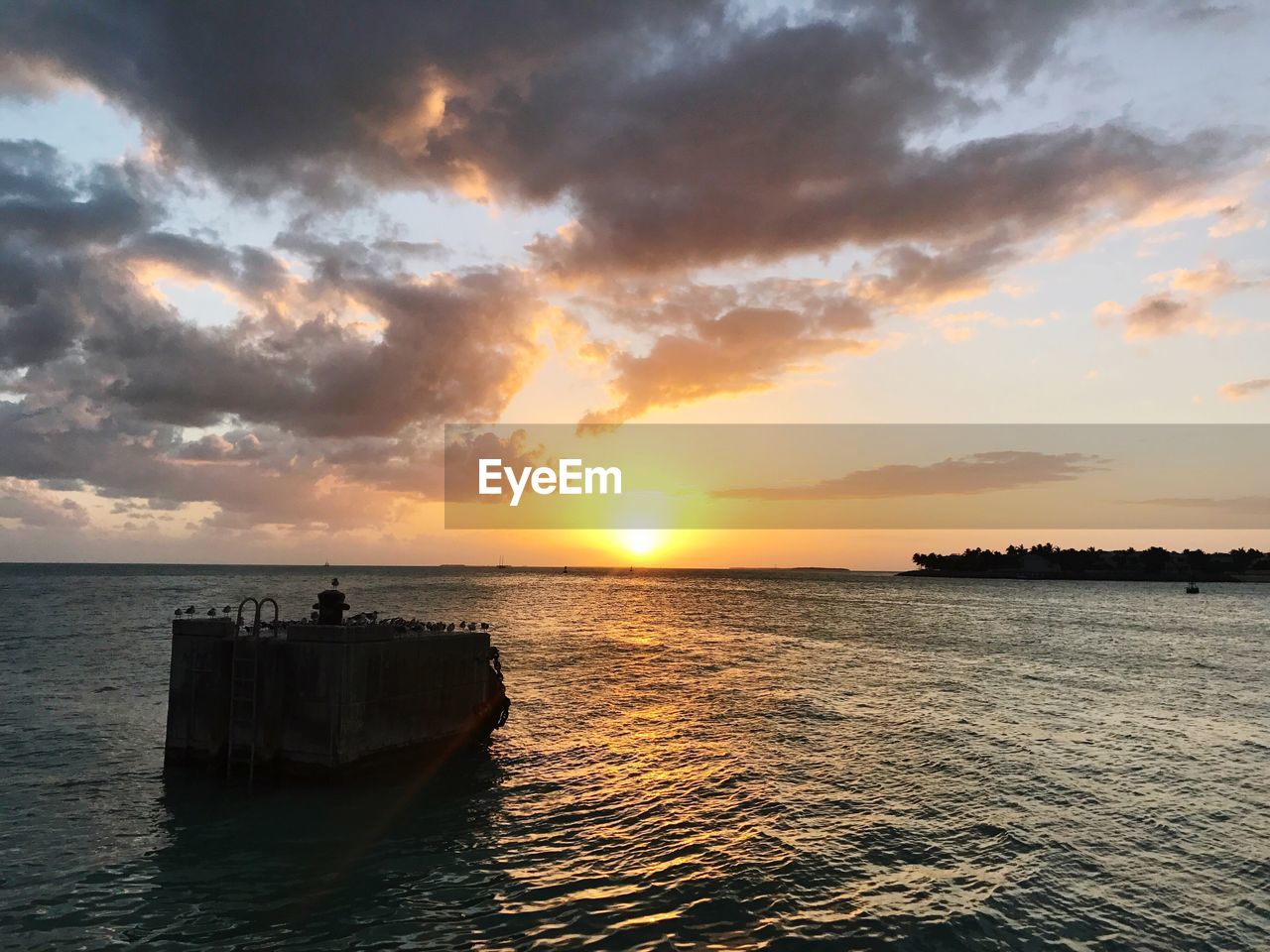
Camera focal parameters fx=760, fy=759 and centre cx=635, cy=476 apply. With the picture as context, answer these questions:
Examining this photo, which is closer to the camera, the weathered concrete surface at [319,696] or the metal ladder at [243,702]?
the weathered concrete surface at [319,696]

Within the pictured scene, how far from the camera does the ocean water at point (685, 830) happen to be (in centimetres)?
1443

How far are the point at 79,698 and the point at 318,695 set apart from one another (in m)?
23.0

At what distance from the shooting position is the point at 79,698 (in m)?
36.1

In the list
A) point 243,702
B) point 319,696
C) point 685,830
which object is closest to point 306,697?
point 319,696

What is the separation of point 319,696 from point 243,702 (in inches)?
112

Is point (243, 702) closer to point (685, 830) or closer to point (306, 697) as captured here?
point (306, 697)

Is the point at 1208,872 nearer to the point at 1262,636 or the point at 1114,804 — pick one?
the point at 1114,804

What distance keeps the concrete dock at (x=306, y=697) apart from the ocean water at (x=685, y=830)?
1.05 meters

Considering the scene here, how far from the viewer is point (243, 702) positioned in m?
22.5

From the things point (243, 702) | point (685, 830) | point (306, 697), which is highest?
point (306, 697)

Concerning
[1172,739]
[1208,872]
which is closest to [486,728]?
[1208,872]

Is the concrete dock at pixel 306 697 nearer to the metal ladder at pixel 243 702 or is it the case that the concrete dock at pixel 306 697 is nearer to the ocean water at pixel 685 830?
the metal ladder at pixel 243 702

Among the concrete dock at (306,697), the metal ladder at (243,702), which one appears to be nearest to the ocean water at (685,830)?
the concrete dock at (306,697)

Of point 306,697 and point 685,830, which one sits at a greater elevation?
point 306,697
